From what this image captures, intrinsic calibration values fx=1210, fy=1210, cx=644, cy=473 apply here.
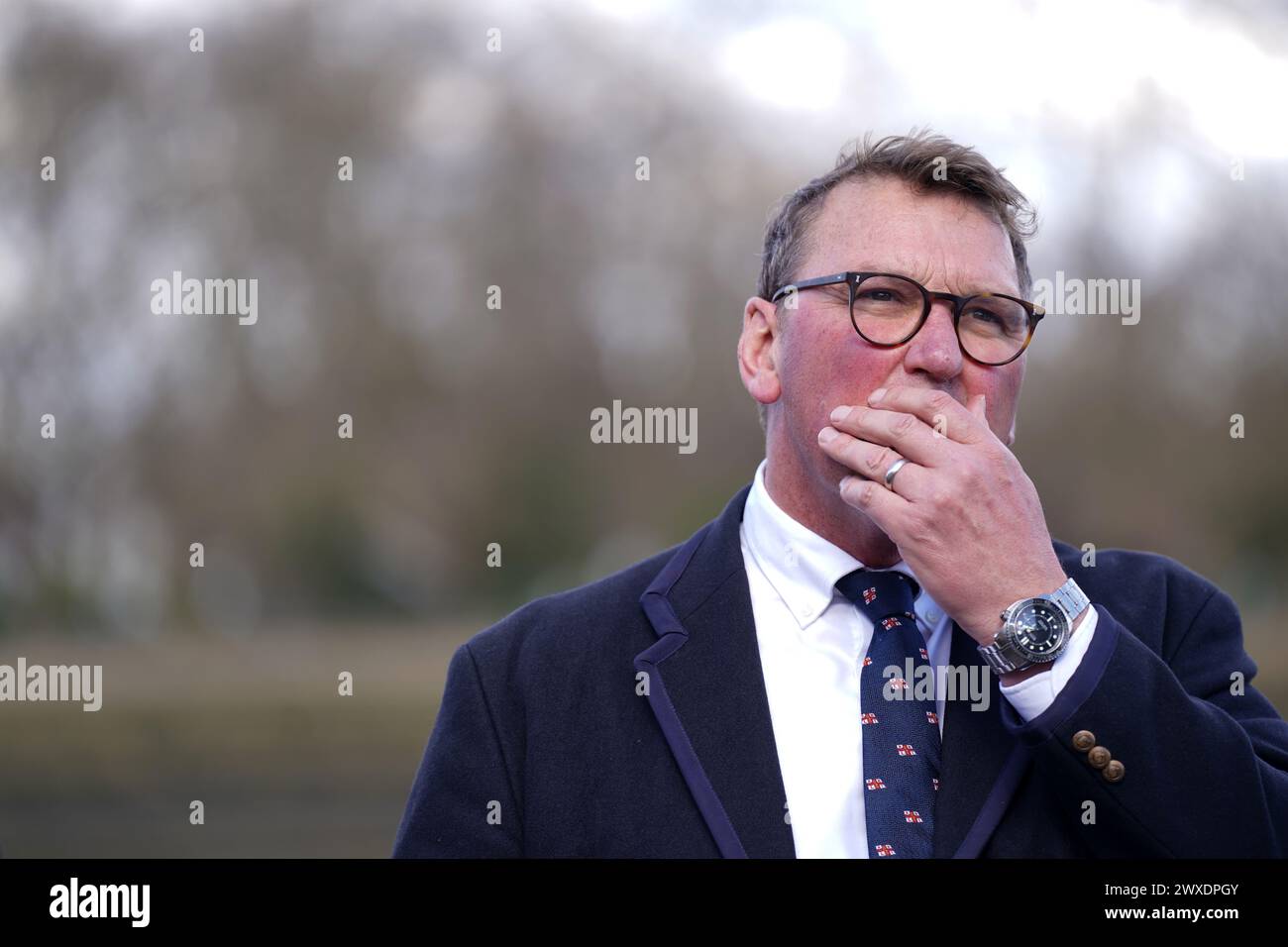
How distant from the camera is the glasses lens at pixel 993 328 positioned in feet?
8.29

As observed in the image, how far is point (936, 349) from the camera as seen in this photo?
8.09 feet

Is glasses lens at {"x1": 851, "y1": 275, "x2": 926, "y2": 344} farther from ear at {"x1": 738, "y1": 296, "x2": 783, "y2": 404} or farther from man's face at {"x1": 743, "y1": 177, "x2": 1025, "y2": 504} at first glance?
ear at {"x1": 738, "y1": 296, "x2": 783, "y2": 404}

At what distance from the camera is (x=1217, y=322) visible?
1238 cm

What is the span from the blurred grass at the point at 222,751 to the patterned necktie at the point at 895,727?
355 inches

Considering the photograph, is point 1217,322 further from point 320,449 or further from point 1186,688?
point 1186,688

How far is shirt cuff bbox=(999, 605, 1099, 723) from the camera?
2.21m

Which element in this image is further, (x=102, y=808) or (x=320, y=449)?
(x=320, y=449)

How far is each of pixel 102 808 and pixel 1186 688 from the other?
13.0 meters

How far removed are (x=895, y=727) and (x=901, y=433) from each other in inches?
23.1

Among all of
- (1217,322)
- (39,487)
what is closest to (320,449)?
(39,487)
